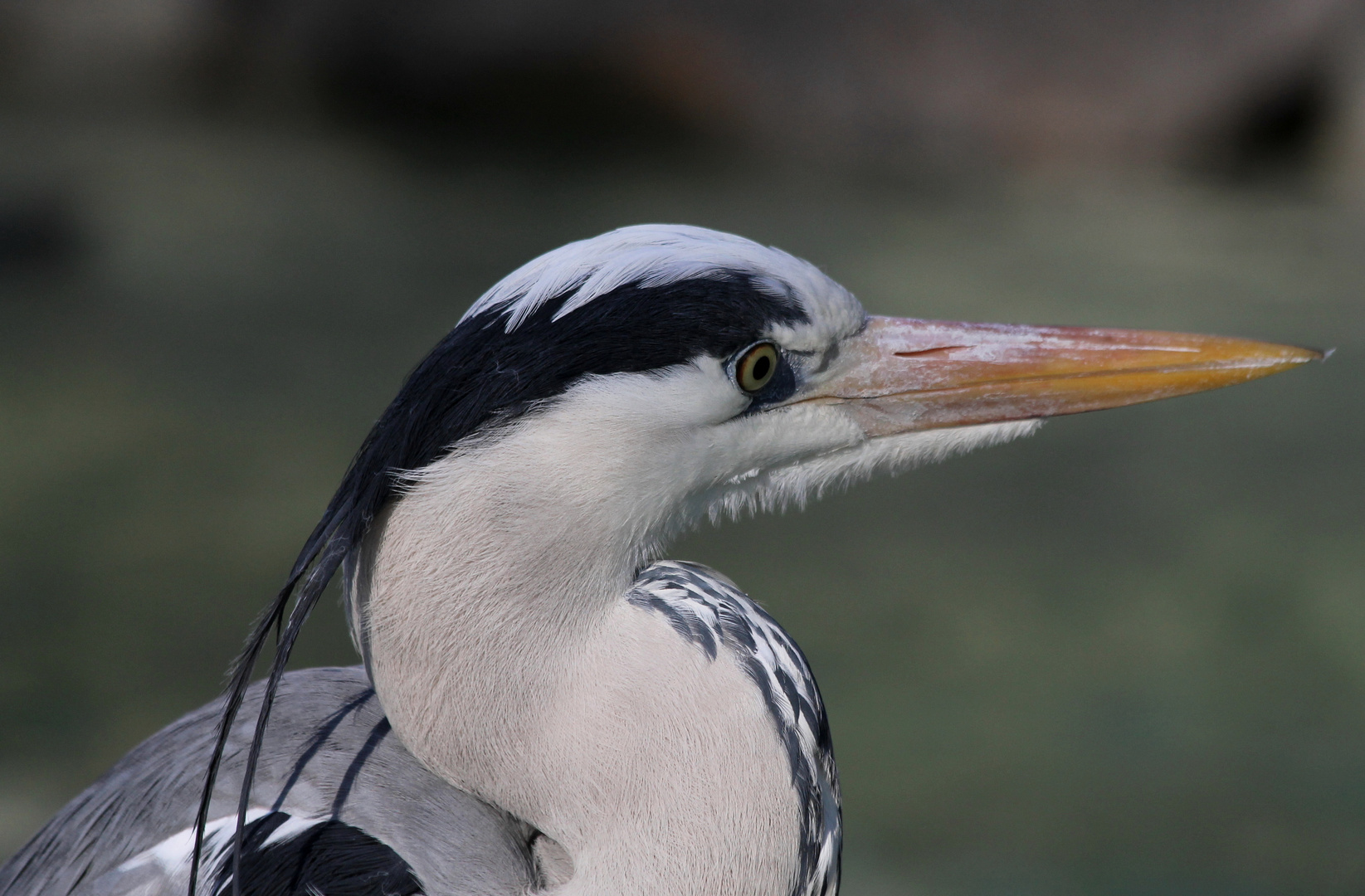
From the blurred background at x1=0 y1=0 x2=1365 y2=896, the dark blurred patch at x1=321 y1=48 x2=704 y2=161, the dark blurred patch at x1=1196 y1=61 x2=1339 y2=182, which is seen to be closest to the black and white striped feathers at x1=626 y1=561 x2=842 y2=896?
the blurred background at x1=0 y1=0 x2=1365 y2=896

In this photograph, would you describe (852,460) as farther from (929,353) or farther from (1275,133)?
(1275,133)

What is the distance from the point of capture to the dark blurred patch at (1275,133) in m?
4.80

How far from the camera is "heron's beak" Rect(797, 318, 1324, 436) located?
1.12m

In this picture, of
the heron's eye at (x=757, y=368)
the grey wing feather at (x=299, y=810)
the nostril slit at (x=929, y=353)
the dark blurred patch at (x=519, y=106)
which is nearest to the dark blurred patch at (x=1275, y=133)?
the dark blurred patch at (x=519, y=106)

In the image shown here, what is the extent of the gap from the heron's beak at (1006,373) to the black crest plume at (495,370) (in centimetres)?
17

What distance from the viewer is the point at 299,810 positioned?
3.58 ft

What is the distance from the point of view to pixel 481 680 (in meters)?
1.01

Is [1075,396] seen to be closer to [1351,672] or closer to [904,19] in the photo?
[1351,672]

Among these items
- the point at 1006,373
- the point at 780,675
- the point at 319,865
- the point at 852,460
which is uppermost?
the point at 1006,373

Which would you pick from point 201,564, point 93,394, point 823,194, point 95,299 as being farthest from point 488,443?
point 823,194

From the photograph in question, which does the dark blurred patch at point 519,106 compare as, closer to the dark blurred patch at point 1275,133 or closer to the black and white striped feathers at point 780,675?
the dark blurred patch at point 1275,133

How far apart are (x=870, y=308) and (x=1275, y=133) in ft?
7.97

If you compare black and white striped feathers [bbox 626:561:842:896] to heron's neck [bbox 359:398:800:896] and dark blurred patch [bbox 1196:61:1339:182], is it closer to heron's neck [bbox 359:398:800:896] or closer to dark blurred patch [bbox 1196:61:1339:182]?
heron's neck [bbox 359:398:800:896]

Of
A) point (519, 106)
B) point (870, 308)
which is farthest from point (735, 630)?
point (519, 106)
